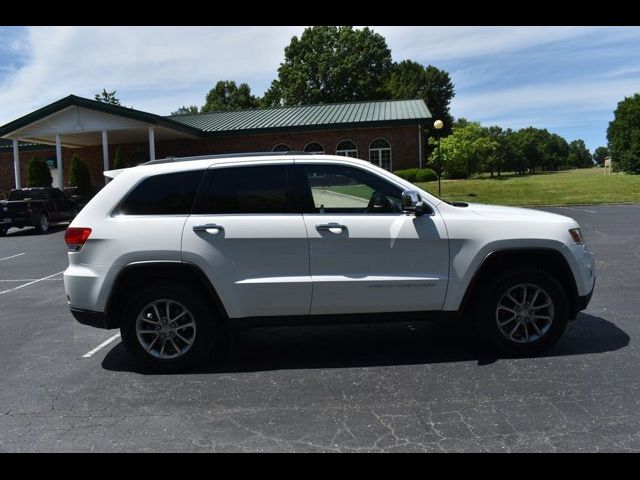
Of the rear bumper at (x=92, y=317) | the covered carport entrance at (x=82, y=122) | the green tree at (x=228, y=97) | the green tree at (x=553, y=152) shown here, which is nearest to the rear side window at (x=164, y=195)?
the rear bumper at (x=92, y=317)

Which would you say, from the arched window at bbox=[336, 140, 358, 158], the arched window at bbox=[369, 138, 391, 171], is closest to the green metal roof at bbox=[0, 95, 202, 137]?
the arched window at bbox=[336, 140, 358, 158]

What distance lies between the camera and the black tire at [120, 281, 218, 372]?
4602 mm

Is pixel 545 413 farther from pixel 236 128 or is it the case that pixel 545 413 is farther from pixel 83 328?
pixel 236 128

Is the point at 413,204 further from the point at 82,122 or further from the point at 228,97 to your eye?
the point at 228,97

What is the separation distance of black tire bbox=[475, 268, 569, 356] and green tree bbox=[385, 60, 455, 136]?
59.0 meters

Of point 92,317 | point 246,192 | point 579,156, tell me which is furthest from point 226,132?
point 579,156

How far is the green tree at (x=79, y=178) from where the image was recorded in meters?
28.8

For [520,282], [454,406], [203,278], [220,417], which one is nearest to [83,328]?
[203,278]

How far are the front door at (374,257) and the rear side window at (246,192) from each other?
21 centimetres

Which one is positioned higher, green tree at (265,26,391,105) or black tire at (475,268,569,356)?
green tree at (265,26,391,105)

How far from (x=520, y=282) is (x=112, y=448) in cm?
347

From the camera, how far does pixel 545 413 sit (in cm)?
368

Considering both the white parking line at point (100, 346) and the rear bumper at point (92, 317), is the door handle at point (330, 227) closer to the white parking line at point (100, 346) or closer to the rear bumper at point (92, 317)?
the rear bumper at point (92, 317)

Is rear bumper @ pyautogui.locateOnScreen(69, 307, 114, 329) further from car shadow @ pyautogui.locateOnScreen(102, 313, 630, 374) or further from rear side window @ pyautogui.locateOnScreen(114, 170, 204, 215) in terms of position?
rear side window @ pyautogui.locateOnScreen(114, 170, 204, 215)
